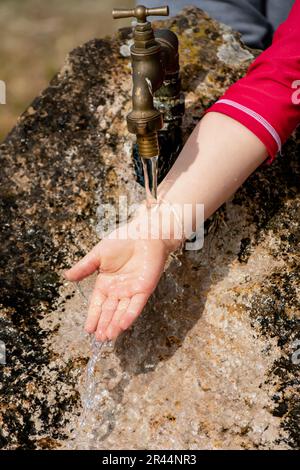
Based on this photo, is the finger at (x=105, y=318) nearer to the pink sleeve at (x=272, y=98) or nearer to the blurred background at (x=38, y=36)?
the pink sleeve at (x=272, y=98)

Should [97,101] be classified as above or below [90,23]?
above

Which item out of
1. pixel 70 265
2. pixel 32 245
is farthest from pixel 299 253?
pixel 32 245

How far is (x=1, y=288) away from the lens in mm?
1768

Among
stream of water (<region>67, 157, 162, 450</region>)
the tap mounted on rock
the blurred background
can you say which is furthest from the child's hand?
the blurred background

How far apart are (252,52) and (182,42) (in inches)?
10.7

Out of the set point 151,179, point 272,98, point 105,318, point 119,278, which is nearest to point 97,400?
point 105,318

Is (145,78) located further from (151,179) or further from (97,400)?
(97,400)

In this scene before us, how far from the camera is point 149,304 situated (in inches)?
68.8

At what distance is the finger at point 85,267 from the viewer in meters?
1.59

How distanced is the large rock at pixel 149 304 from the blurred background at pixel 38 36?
2.53 metres

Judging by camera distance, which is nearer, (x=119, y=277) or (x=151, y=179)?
(x=119, y=277)

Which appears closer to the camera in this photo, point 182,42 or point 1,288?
point 1,288

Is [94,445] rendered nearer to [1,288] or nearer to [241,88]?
[1,288]
